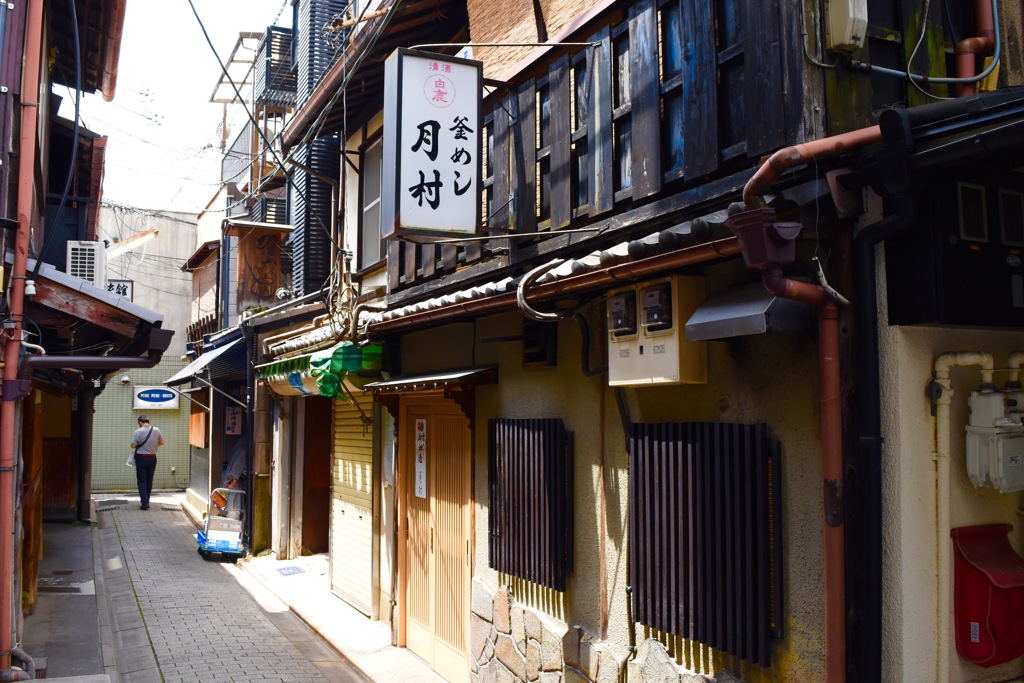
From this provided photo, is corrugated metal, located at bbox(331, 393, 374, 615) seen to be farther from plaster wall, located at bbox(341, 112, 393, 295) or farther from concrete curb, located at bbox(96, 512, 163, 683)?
concrete curb, located at bbox(96, 512, 163, 683)

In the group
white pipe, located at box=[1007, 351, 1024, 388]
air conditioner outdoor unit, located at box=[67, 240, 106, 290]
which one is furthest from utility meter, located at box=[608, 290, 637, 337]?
air conditioner outdoor unit, located at box=[67, 240, 106, 290]

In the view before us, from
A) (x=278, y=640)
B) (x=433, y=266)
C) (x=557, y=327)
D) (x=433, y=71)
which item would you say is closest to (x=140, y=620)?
(x=278, y=640)

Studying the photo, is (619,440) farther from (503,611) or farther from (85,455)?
(85,455)

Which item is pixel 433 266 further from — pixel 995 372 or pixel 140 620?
pixel 140 620

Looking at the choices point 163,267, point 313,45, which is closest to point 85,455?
point 313,45

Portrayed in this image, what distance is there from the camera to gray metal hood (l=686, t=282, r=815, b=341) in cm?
454

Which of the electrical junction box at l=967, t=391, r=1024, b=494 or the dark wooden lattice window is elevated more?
the electrical junction box at l=967, t=391, r=1024, b=494

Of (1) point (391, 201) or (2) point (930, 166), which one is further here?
(1) point (391, 201)

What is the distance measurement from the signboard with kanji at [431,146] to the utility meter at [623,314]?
1816 mm

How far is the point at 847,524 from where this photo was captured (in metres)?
4.38

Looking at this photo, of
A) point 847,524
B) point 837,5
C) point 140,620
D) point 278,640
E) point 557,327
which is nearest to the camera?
point 847,524

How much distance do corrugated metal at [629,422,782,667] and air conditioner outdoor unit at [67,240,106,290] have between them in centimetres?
928

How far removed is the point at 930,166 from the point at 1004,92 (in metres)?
0.51

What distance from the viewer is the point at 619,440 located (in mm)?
6488
